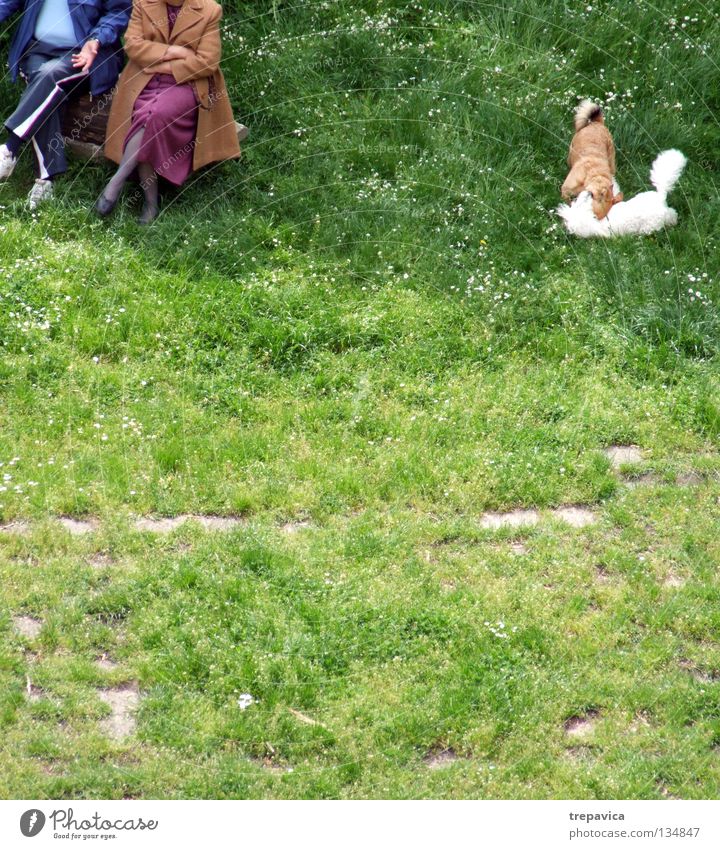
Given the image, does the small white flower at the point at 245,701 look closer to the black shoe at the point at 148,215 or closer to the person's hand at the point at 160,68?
the black shoe at the point at 148,215

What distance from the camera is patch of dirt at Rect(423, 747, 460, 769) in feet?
15.8

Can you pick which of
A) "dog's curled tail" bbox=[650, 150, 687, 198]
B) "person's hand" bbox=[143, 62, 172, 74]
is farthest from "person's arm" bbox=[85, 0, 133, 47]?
"dog's curled tail" bbox=[650, 150, 687, 198]

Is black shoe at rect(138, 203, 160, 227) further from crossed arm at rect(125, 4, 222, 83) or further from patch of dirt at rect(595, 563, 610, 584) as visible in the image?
patch of dirt at rect(595, 563, 610, 584)

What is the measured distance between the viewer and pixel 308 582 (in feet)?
18.3

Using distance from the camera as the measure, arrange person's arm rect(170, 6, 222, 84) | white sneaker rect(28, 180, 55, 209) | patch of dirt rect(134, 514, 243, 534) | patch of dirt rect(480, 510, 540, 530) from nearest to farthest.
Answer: patch of dirt rect(134, 514, 243, 534), patch of dirt rect(480, 510, 540, 530), person's arm rect(170, 6, 222, 84), white sneaker rect(28, 180, 55, 209)

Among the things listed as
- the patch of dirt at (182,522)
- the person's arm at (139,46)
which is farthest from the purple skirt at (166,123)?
the patch of dirt at (182,522)

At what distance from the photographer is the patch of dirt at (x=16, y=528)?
5797mm

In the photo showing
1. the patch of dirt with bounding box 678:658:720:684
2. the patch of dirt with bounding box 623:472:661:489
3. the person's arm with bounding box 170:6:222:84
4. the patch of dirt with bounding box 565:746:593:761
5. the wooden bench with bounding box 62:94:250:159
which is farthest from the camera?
the wooden bench with bounding box 62:94:250:159

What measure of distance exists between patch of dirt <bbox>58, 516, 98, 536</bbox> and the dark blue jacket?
3426mm

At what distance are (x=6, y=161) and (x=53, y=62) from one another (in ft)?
2.39

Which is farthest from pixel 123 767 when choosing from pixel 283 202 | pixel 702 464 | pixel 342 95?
pixel 342 95

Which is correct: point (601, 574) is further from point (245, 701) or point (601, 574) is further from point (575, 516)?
point (245, 701)

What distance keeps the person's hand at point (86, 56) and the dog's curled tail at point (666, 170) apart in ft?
12.7

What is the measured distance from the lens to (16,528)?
5.84m
